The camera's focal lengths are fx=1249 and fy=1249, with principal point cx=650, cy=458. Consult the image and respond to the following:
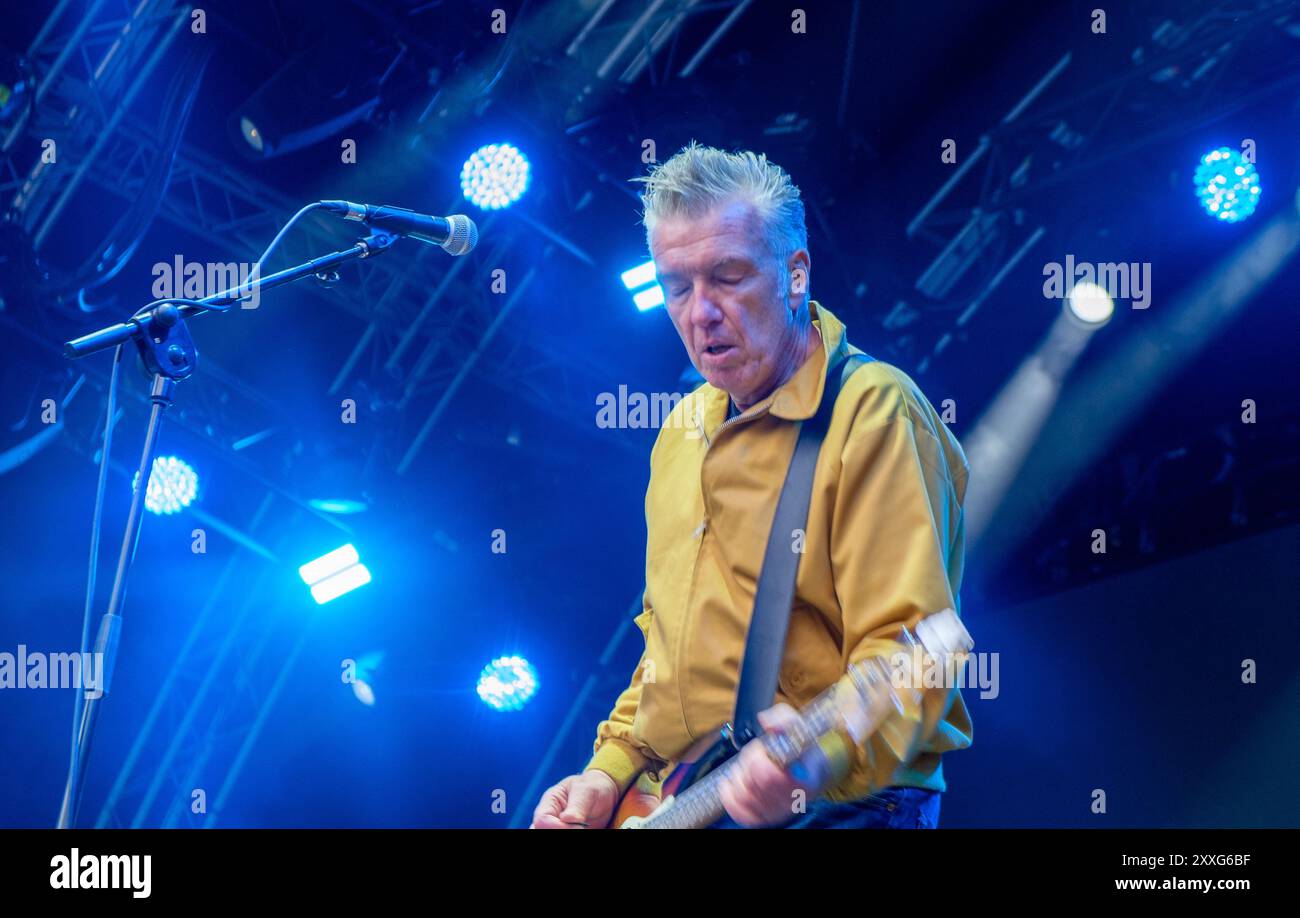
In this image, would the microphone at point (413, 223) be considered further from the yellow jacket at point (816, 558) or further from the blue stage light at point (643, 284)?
the blue stage light at point (643, 284)

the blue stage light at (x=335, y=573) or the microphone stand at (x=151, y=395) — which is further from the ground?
the blue stage light at (x=335, y=573)

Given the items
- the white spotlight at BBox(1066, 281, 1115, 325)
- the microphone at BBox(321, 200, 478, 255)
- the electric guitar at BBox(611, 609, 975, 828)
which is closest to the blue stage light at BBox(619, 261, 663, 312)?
the white spotlight at BBox(1066, 281, 1115, 325)

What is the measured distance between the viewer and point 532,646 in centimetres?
586

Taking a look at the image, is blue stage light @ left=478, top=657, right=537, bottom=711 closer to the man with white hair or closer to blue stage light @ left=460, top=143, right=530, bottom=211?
blue stage light @ left=460, top=143, right=530, bottom=211

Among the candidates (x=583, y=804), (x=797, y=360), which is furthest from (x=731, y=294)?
(x=583, y=804)

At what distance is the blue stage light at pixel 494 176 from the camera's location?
16.7 feet

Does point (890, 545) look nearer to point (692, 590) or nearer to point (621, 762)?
point (692, 590)

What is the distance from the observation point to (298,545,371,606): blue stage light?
5.78 m

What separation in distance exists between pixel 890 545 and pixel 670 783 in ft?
2.49

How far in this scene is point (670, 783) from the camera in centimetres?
269

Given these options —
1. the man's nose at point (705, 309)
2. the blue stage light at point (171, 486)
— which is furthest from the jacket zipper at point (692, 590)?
the blue stage light at point (171, 486)

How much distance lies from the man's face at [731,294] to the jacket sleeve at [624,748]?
0.60 meters
